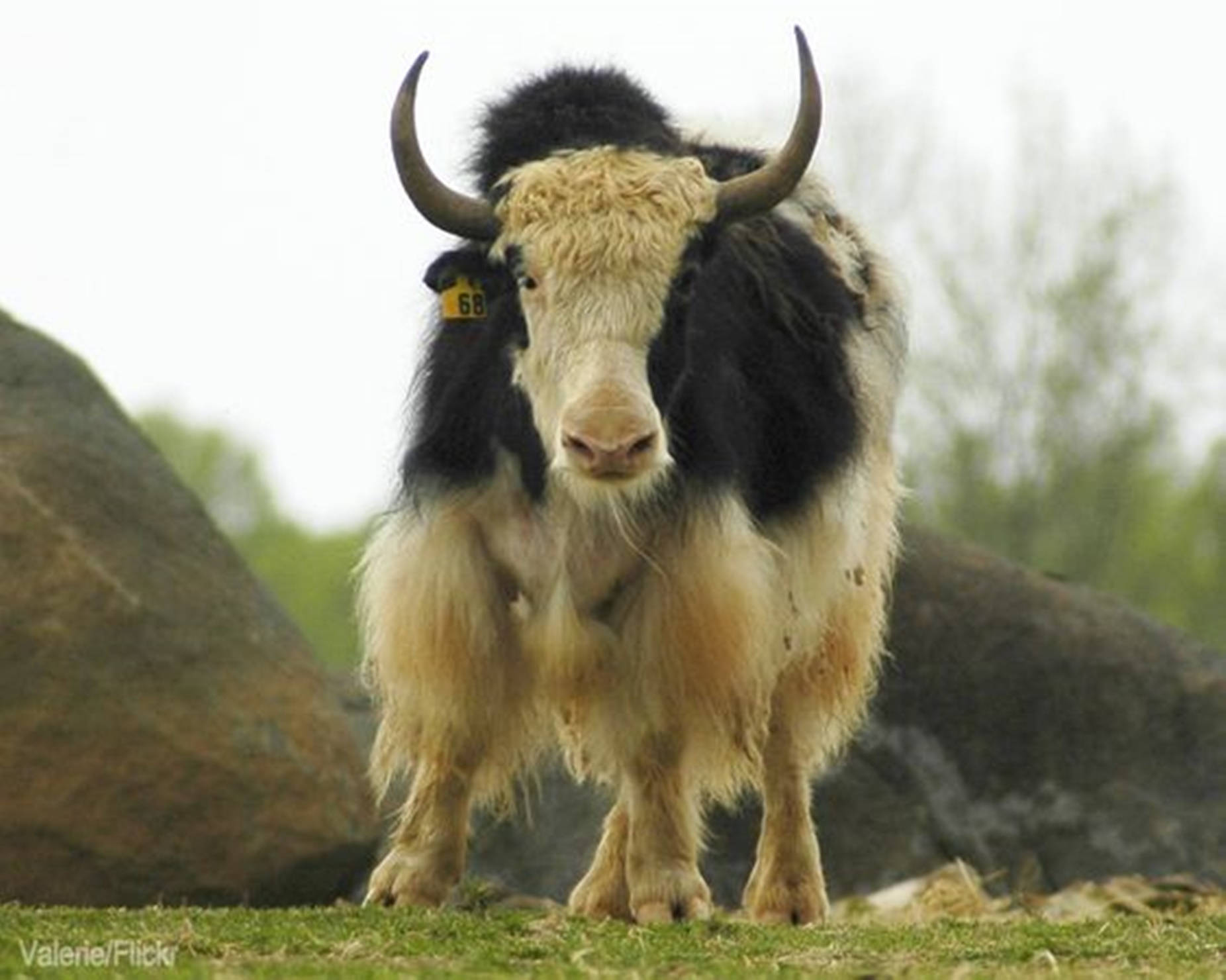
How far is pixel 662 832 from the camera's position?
22.9ft

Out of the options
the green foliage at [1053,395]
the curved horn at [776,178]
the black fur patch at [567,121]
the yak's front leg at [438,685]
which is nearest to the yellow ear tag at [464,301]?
the black fur patch at [567,121]

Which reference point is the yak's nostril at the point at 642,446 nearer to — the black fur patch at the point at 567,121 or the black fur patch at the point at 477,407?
the black fur patch at the point at 477,407

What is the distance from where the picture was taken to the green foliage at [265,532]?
125 feet

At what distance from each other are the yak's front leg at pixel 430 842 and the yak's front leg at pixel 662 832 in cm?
49

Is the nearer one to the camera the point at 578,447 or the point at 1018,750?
the point at 578,447

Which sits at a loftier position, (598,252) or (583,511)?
(598,252)

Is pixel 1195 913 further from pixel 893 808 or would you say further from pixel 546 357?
pixel 893 808

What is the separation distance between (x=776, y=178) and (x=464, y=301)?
0.85 m

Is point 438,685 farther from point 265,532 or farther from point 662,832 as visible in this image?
point 265,532

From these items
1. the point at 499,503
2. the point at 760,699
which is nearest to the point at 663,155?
the point at 499,503

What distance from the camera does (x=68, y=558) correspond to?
340 inches

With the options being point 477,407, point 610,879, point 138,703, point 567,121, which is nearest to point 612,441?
point 477,407

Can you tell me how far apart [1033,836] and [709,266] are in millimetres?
4761

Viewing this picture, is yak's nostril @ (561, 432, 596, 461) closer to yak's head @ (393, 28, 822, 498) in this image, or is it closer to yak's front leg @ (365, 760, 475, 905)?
yak's head @ (393, 28, 822, 498)
